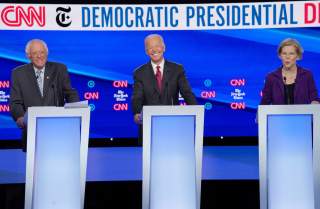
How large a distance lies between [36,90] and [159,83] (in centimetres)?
118

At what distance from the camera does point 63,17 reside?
7.08 metres

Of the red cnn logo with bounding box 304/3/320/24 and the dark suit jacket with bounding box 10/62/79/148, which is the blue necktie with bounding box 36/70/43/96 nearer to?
the dark suit jacket with bounding box 10/62/79/148


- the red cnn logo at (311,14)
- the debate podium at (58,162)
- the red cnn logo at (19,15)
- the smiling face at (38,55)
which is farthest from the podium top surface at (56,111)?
the red cnn logo at (311,14)

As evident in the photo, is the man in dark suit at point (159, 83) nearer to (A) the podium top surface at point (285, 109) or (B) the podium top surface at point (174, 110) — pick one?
(B) the podium top surface at point (174, 110)

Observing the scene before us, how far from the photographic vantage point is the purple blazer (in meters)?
6.05

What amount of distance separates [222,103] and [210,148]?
51cm

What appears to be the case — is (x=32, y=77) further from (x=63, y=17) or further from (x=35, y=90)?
(x=63, y=17)

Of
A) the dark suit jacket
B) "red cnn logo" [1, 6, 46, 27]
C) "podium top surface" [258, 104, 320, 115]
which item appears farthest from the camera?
"red cnn logo" [1, 6, 46, 27]

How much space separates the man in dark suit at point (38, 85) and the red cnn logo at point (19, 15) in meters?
0.53

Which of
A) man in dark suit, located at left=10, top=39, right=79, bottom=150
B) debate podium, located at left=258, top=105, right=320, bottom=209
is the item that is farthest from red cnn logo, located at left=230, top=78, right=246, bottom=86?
debate podium, located at left=258, top=105, right=320, bottom=209

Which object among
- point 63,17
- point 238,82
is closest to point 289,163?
point 238,82

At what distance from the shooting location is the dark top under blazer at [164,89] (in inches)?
256

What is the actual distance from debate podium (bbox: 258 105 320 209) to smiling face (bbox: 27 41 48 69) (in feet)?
8.92

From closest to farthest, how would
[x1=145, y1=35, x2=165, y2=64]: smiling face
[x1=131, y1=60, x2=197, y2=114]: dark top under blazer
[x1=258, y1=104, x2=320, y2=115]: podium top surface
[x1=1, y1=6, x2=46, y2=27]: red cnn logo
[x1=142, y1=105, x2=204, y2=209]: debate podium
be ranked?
[x1=258, y1=104, x2=320, y2=115]: podium top surface → [x1=142, y1=105, x2=204, y2=209]: debate podium → [x1=131, y1=60, x2=197, y2=114]: dark top under blazer → [x1=145, y1=35, x2=165, y2=64]: smiling face → [x1=1, y1=6, x2=46, y2=27]: red cnn logo
